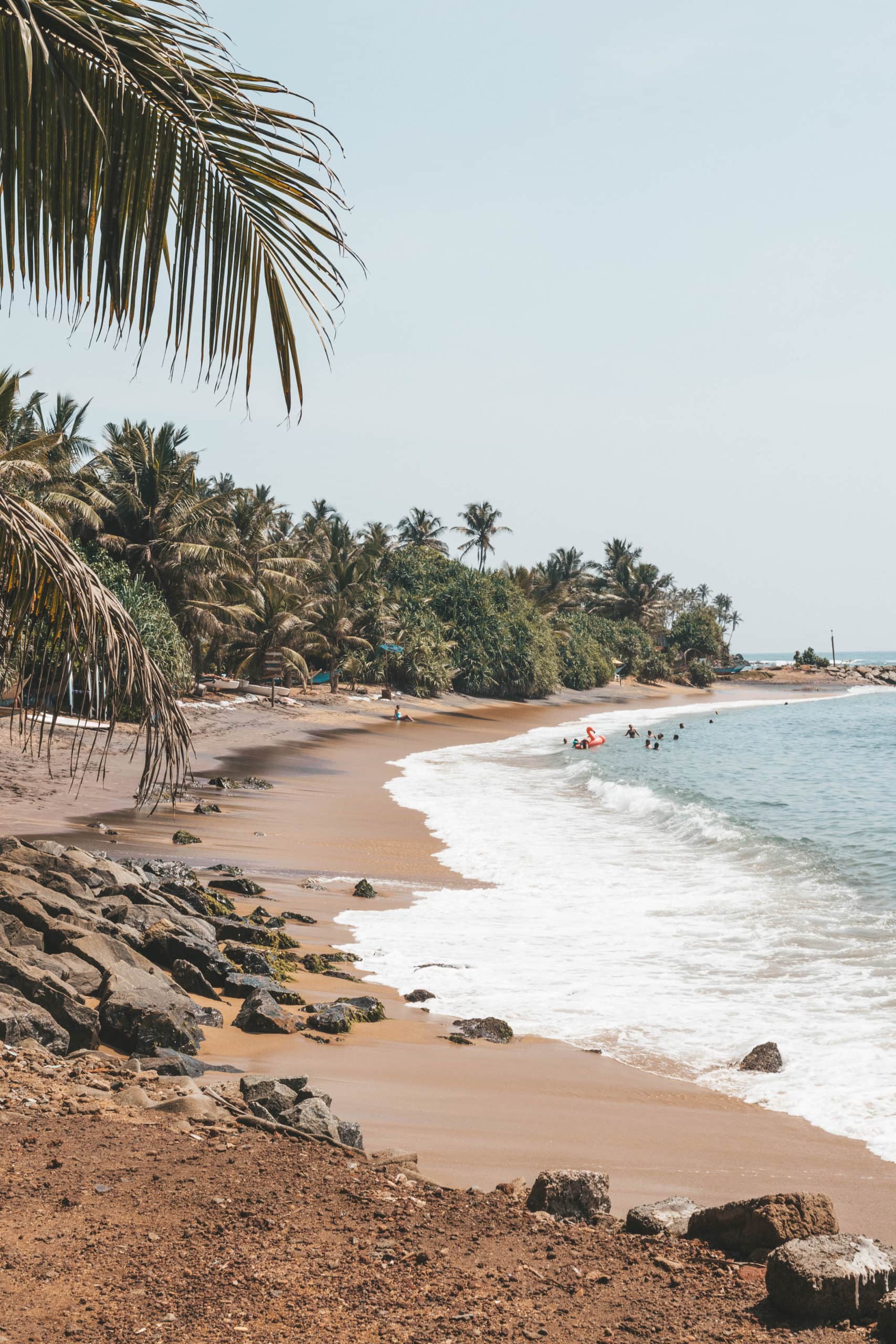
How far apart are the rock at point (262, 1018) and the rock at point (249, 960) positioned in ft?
3.45

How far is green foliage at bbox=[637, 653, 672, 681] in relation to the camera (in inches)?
3312

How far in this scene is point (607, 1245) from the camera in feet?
11.7

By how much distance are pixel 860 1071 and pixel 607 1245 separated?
4045 mm

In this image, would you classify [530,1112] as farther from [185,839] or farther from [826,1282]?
[185,839]

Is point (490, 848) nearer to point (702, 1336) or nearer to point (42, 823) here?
point (42, 823)

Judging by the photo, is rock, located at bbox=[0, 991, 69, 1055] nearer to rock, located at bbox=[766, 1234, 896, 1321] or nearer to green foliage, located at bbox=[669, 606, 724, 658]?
rock, located at bbox=[766, 1234, 896, 1321]

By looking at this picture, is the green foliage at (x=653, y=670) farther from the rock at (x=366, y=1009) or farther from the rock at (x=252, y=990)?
→ the rock at (x=252, y=990)

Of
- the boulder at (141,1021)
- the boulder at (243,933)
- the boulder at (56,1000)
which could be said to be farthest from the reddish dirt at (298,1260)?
the boulder at (243,933)

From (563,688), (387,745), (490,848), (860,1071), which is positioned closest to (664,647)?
(563,688)

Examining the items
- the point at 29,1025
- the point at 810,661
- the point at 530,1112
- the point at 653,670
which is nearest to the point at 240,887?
the point at 530,1112

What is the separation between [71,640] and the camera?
5199mm

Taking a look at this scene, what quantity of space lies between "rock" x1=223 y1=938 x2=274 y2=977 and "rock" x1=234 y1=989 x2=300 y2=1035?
105 cm

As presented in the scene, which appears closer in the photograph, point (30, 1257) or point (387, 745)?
point (30, 1257)

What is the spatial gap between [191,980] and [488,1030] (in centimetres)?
214
